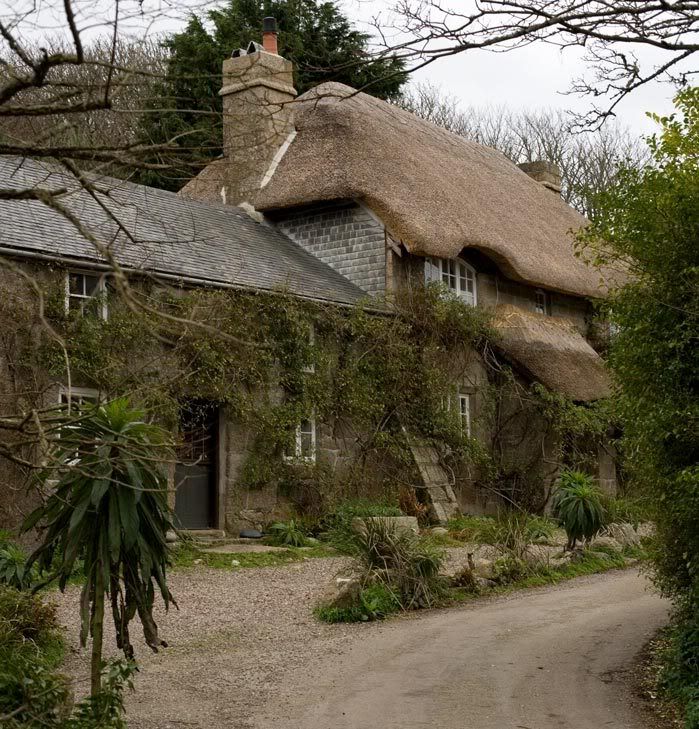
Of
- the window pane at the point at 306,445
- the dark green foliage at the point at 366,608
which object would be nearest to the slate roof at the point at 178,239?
the window pane at the point at 306,445

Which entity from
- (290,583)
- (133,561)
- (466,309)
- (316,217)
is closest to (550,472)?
(466,309)

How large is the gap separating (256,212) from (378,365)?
15.4ft

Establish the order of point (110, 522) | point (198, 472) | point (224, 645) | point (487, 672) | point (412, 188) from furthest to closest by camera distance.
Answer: point (412, 188)
point (198, 472)
point (224, 645)
point (487, 672)
point (110, 522)

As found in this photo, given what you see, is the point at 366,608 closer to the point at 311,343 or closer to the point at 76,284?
the point at 76,284

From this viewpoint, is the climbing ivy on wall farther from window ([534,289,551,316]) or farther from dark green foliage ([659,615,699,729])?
dark green foliage ([659,615,699,729])

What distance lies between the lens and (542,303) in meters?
23.8

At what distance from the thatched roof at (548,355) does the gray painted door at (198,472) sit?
6848mm

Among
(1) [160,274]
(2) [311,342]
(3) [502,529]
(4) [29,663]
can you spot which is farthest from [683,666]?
(2) [311,342]

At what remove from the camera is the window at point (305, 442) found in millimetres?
17391

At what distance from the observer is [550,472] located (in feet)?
69.7

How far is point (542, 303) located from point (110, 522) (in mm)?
17951

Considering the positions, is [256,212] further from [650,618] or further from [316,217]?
[650,618]

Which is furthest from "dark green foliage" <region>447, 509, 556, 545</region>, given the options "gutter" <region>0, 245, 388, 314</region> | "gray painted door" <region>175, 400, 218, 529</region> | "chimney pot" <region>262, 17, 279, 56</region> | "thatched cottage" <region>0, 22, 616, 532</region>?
"chimney pot" <region>262, 17, 279, 56</region>

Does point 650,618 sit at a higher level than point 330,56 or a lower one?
lower
